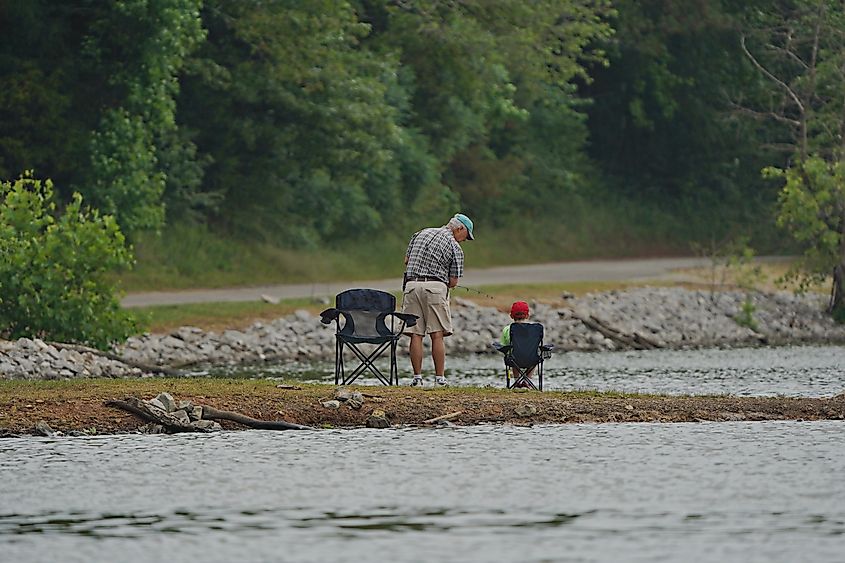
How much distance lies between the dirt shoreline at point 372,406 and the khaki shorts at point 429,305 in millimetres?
944

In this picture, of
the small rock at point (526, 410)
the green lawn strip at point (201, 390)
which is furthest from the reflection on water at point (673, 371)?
the small rock at point (526, 410)

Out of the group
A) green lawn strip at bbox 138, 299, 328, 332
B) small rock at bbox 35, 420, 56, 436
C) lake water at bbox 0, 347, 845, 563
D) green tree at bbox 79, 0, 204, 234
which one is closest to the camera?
lake water at bbox 0, 347, 845, 563

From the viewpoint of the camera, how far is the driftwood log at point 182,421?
16.6 metres

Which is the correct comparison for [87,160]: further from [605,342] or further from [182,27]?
[605,342]

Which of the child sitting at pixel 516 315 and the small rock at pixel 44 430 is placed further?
the child sitting at pixel 516 315

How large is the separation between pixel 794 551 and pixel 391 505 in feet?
9.53

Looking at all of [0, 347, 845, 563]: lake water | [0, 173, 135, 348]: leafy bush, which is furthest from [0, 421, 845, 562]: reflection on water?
[0, 173, 135, 348]: leafy bush

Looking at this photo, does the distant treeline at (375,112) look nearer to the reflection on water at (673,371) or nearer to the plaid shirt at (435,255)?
the reflection on water at (673,371)

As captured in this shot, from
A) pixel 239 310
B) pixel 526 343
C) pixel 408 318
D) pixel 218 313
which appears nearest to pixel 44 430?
pixel 408 318

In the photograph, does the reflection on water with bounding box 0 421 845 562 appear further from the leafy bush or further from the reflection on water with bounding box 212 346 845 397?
the leafy bush

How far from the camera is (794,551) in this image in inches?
436

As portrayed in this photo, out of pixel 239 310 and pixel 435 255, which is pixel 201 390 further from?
pixel 239 310

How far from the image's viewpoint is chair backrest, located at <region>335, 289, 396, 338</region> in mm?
19578

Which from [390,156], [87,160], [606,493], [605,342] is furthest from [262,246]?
[606,493]
